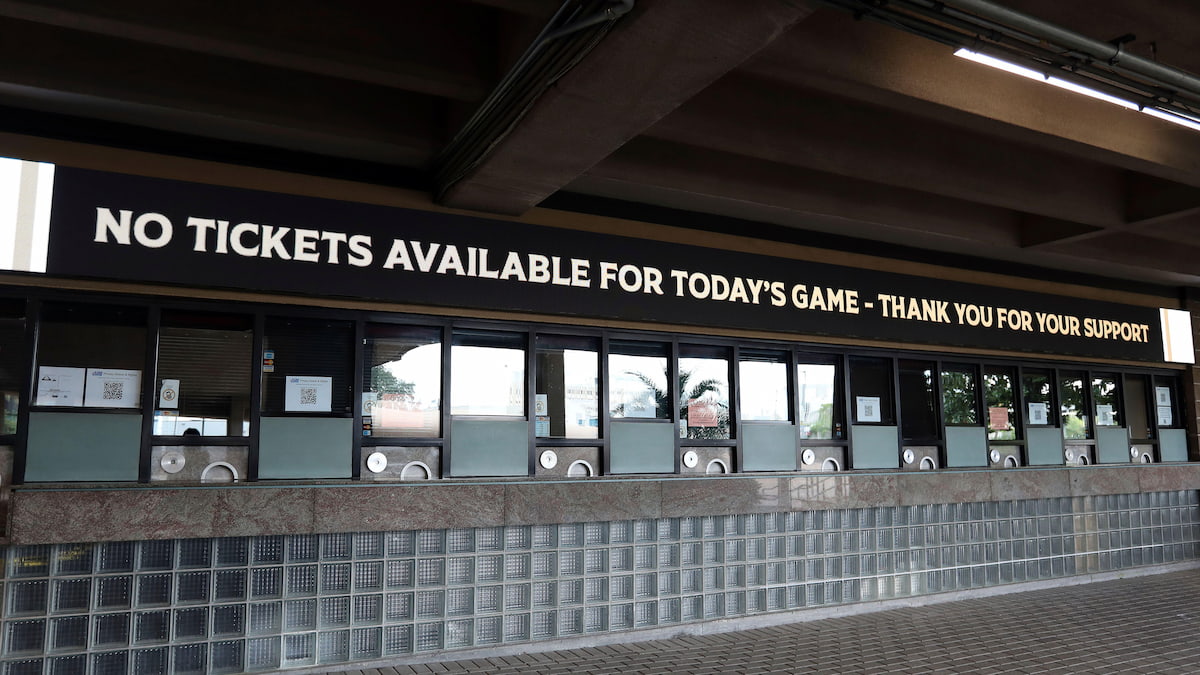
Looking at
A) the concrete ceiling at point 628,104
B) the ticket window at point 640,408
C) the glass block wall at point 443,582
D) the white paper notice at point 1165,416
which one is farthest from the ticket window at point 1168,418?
the ticket window at point 640,408

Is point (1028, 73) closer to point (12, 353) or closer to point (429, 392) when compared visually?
point (429, 392)

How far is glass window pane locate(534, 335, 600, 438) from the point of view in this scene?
721 centimetres

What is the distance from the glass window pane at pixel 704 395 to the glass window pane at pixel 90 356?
4.54 metres

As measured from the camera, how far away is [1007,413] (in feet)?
33.4

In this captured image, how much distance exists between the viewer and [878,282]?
8.91 metres

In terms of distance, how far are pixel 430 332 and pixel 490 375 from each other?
63 cm

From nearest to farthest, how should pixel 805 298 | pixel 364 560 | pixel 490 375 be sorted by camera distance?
pixel 364 560, pixel 490 375, pixel 805 298

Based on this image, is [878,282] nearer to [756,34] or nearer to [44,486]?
[756,34]

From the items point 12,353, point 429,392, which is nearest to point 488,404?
point 429,392

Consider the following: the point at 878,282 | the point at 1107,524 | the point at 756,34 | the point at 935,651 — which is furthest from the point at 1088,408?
the point at 756,34

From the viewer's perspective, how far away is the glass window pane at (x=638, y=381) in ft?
24.8

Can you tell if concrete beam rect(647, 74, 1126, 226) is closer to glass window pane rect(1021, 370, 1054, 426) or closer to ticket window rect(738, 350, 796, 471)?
ticket window rect(738, 350, 796, 471)

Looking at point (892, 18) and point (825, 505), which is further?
→ point (825, 505)

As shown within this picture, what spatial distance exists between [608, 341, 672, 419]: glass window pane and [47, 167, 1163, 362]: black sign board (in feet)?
1.30
